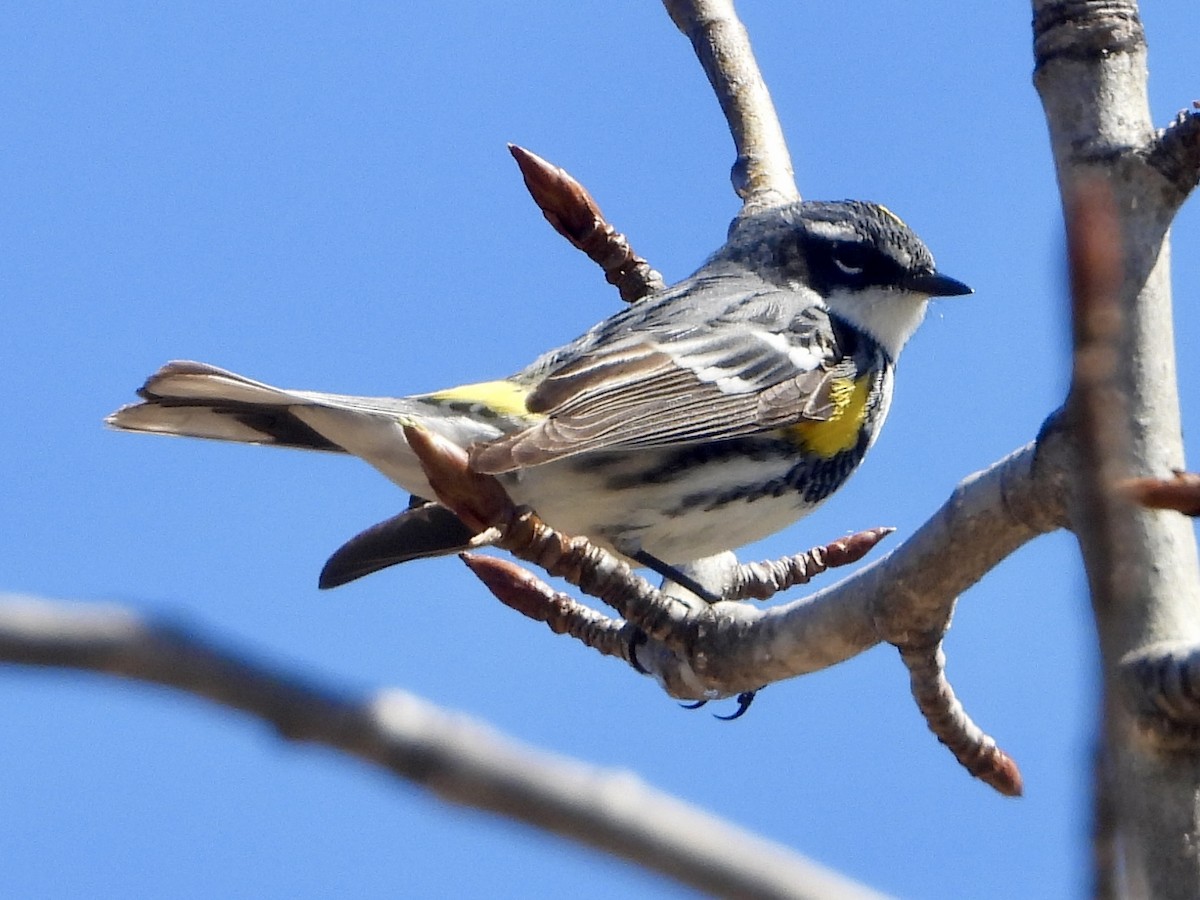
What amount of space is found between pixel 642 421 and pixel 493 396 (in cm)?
51

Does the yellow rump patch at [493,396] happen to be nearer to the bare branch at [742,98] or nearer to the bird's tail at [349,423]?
the bird's tail at [349,423]

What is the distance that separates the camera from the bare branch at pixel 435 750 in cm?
76

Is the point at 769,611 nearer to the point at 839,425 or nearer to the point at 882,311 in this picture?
the point at 839,425

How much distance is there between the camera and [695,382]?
488 centimetres

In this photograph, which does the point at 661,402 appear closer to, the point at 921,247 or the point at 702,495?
the point at 702,495

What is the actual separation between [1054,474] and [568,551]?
104 centimetres

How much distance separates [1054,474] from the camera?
242 cm

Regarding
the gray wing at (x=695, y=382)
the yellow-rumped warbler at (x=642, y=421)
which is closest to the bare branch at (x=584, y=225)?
the yellow-rumped warbler at (x=642, y=421)

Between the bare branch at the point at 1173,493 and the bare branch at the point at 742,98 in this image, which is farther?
the bare branch at the point at 742,98

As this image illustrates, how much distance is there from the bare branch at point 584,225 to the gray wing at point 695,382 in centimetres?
20

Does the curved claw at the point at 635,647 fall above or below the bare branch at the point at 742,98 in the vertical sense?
below

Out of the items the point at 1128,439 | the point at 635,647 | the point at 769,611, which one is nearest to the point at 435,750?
the point at 1128,439

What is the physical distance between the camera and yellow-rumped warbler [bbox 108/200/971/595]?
14.2ft

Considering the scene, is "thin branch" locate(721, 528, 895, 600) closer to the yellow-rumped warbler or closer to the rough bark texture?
the yellow-rumped warbler
